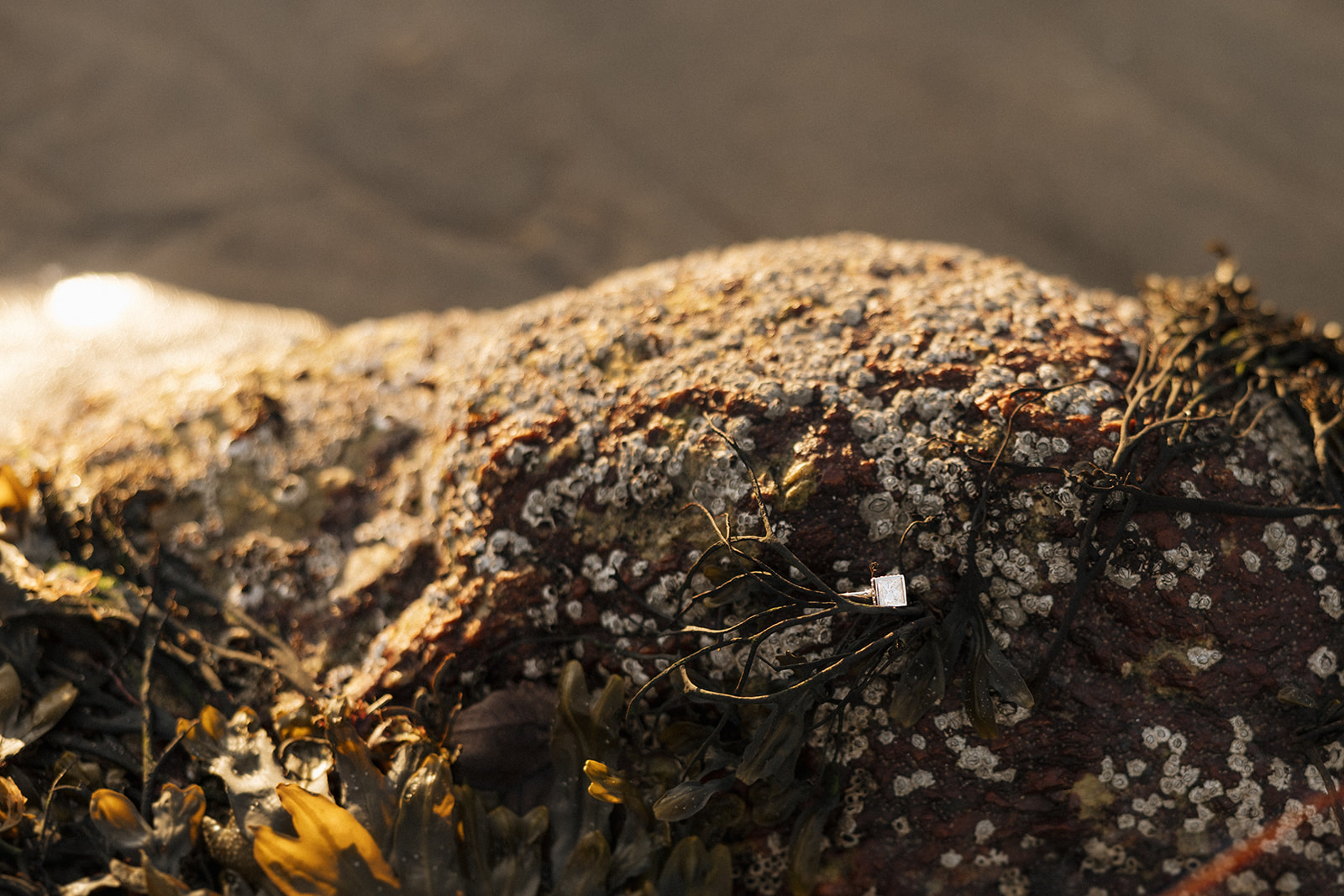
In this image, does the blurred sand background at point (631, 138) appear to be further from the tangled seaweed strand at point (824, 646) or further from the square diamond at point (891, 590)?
the square diamond at point (891, 590)

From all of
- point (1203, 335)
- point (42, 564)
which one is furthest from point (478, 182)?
point (1203, 335)

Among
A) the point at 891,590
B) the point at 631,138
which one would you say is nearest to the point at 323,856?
the point at 891,590

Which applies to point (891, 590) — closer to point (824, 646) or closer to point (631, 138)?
point (824, 646)

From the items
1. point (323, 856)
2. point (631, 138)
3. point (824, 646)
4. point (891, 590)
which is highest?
point (631, 138)

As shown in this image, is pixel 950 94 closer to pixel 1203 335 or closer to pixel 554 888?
pixel 1203 335

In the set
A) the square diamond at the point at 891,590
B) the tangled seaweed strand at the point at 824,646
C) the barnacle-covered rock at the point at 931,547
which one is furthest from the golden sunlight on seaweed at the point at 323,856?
the square diamond at the point at 891,590

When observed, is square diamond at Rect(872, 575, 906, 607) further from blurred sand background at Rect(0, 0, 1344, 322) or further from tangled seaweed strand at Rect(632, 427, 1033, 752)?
blurred sand background at Rect(0, 0, 1344, 322)

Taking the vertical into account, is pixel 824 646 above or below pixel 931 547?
below
